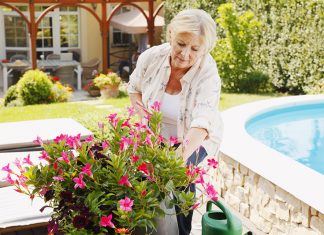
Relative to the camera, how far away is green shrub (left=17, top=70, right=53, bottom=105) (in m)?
11.8

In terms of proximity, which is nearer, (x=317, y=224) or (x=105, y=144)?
(x=105, y=144)

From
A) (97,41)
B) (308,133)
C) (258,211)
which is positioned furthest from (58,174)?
(97,41)

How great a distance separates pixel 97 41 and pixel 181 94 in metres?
16.2

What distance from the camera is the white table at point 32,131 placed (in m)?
4.65

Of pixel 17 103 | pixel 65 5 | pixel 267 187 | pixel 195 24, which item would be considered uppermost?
pixel 65 5

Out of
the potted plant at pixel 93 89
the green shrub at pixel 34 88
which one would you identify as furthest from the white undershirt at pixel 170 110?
the potted plant at pixel 93 89

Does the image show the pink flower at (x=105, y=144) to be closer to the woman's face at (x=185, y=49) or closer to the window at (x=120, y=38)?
the woman's face at (x=185, y=49)

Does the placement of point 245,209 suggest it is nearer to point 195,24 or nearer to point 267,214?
point 267,214

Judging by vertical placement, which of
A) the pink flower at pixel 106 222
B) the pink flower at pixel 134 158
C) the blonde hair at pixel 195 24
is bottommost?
the pink flower at pixel 106 222

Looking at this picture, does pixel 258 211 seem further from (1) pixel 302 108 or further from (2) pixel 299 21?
(2) pixel 299 21

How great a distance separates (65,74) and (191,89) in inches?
549

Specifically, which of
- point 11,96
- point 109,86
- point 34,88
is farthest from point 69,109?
point 11,96

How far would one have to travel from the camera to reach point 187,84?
2848 millimetres

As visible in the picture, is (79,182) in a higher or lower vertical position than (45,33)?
lower
